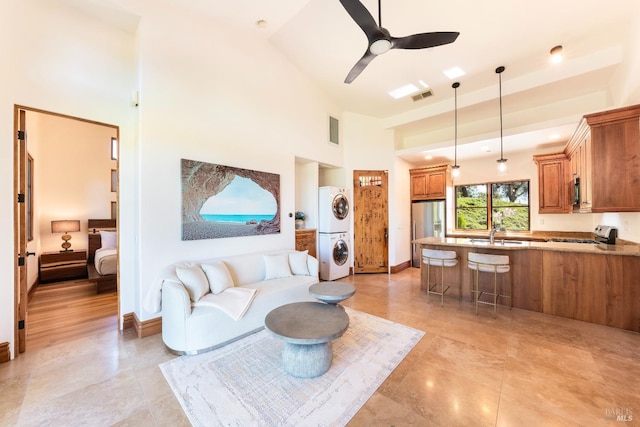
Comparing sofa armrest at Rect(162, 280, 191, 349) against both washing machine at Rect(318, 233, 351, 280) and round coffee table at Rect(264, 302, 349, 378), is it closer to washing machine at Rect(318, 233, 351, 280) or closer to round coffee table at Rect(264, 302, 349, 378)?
round coffee table at Rect(264, 302, 349, 378)

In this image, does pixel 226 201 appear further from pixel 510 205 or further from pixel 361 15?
pixel 510 205

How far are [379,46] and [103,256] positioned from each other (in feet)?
17.5

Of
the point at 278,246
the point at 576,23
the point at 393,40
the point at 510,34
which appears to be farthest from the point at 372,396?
the point at 576,23

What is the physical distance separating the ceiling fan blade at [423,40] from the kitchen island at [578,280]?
2.81m

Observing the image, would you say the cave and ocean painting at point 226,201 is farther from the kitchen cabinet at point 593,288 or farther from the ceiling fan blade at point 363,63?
the kitchen cabinet at point 593,288

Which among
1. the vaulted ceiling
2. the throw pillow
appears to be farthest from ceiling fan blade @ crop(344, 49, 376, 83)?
the throw pillow

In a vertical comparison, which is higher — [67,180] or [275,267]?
[67,180]

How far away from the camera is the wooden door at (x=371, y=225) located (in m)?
5.78

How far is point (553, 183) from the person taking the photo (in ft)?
16.4

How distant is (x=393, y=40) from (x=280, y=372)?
3.22 metres

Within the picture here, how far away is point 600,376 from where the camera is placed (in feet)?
6.80

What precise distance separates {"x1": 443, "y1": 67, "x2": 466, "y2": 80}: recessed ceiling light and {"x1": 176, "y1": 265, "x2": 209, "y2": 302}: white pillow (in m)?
4.69

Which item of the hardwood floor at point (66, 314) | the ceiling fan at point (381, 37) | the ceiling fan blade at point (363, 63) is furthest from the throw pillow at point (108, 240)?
the ceiling fan at point (381, 37)

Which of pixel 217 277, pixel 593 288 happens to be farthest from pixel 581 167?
pixel 217 277
